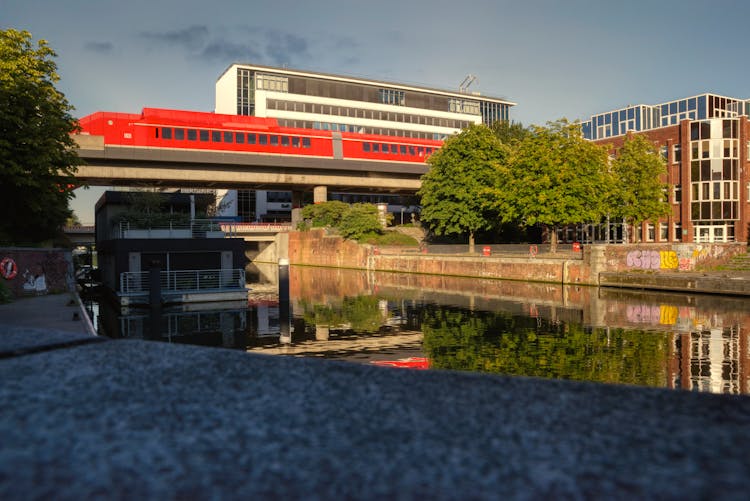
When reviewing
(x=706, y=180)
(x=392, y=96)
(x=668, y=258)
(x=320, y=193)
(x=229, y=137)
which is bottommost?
(x=668, y=258)

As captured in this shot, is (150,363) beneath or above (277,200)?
beneath

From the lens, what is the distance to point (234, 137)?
54000 mm

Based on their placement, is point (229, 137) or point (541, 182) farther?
point (229, 137)

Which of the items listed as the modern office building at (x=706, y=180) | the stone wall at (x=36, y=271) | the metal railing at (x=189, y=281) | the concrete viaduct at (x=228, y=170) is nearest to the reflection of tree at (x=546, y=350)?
the metal railing at (x=189, y=281)

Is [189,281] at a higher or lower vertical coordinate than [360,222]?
lower

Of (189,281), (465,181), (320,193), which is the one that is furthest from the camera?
(320,193)

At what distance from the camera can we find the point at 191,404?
10.4 feet

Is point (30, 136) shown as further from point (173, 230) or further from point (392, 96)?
point (392, 96)

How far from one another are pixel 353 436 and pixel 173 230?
31984 mm

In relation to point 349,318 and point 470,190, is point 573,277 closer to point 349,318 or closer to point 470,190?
point 470,190

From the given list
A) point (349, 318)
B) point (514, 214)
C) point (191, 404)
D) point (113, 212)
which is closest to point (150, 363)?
point (191, 404)

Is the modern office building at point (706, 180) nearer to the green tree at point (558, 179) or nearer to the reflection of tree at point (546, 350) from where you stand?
the green tree at point (558, 179)

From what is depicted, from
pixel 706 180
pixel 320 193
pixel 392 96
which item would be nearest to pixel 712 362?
pixel 706 180

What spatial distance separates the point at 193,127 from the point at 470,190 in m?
25.4
